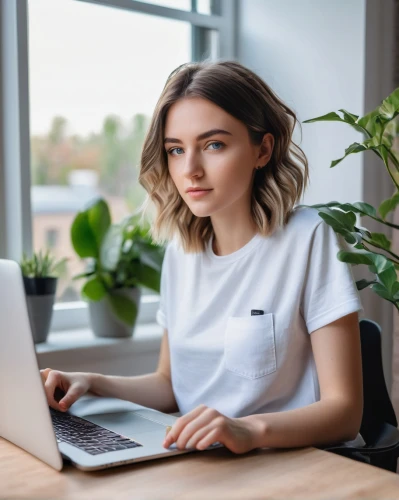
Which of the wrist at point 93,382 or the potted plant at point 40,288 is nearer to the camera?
the wrist at point 93,382

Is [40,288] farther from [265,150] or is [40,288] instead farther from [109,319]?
[265,150]

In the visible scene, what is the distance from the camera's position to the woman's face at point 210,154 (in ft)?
4.75

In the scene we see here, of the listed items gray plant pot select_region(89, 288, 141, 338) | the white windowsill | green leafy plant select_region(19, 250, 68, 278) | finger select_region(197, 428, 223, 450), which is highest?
green leafy plant select_region(19, 250, 68, 278)

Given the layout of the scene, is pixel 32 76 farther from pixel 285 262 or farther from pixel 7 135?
pixel 285 262

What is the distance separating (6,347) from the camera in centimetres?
104

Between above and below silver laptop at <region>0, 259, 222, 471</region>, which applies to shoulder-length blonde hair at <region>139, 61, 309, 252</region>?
above

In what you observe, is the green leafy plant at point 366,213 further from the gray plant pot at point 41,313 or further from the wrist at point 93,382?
the gray plant pot at point 41,313

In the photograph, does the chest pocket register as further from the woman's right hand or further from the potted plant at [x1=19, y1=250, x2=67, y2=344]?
the potted plant at [x1=19, y1=250, x2=67, y2=344]

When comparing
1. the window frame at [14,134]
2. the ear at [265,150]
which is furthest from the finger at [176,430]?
the window frame at [14,134]

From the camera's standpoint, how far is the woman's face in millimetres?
1448

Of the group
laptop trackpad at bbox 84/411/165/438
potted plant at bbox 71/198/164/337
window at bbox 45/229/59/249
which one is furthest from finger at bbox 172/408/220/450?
window at bbox 45/229/59/249

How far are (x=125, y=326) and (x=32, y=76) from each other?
0.87m

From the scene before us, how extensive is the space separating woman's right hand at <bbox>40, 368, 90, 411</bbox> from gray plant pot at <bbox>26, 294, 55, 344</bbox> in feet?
2.05

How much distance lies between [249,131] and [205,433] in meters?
0.70
